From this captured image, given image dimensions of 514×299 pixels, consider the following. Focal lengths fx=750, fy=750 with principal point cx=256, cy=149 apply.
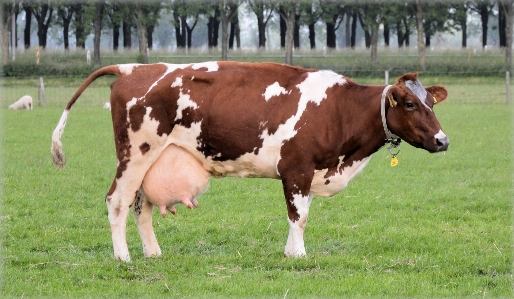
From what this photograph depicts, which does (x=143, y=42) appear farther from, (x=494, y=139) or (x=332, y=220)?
(x=332, y=220)

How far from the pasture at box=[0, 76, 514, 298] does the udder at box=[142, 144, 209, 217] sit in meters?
0.63

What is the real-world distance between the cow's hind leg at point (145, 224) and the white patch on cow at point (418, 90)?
297 cm

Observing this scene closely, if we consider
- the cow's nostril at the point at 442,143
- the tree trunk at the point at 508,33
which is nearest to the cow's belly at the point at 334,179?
the cow's nostril at the point at 442,143

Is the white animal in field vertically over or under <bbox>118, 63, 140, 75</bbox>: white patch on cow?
under

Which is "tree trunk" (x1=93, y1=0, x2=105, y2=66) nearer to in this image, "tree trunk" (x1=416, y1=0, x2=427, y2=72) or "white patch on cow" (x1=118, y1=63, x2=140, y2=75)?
"tree trunk" (x1=416, y1=0, x2=427, y2=72)

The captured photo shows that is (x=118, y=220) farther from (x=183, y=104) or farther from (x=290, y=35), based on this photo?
(x=290, y=35)

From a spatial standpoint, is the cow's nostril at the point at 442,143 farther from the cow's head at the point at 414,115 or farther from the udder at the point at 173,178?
the udder at the point at 173,178

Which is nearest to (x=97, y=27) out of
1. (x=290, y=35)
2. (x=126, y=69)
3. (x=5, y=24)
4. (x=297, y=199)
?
(x=5, y=24)

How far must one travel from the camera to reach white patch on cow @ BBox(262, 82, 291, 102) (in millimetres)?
7688

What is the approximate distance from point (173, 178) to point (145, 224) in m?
0.63

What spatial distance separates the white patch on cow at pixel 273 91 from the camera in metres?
7.69

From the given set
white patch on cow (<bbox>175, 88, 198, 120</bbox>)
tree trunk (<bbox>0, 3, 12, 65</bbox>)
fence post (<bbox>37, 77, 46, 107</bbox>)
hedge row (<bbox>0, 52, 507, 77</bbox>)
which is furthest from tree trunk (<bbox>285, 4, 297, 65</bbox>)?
white patch on cow (<bbox>175, 88, 198, 120</bbox>)

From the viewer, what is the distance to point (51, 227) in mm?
9227

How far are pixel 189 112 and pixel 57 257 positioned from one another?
204 cm
